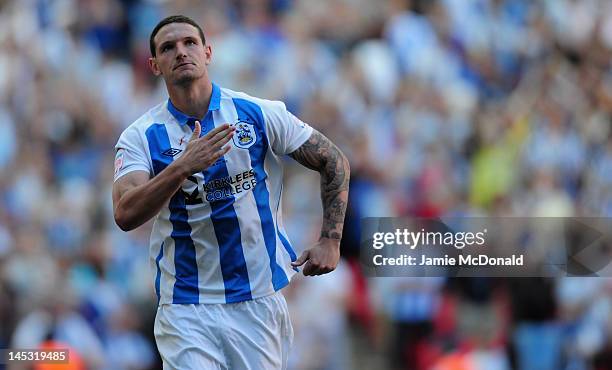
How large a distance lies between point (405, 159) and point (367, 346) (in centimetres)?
171

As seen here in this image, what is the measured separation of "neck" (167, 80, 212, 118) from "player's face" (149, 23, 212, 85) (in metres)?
0.04

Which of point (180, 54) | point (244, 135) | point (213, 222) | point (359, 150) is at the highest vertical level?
point (359, 150)

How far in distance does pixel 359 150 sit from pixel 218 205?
5172 millimetres

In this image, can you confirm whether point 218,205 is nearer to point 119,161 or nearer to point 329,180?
point 119,161

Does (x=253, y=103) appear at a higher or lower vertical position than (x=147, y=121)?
higher

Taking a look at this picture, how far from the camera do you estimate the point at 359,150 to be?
1041cm

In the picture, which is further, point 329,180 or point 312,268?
point 329,180

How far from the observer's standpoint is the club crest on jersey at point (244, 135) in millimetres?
5371

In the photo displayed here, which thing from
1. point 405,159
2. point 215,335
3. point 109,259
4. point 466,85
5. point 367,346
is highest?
point 466,85

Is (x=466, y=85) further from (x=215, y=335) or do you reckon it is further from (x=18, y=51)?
(x=215, y=335)

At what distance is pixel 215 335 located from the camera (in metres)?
5.34

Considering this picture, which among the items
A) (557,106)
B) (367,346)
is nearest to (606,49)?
(557,106)

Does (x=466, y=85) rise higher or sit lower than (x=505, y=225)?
higher

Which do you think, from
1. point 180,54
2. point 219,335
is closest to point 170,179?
point 180,54
